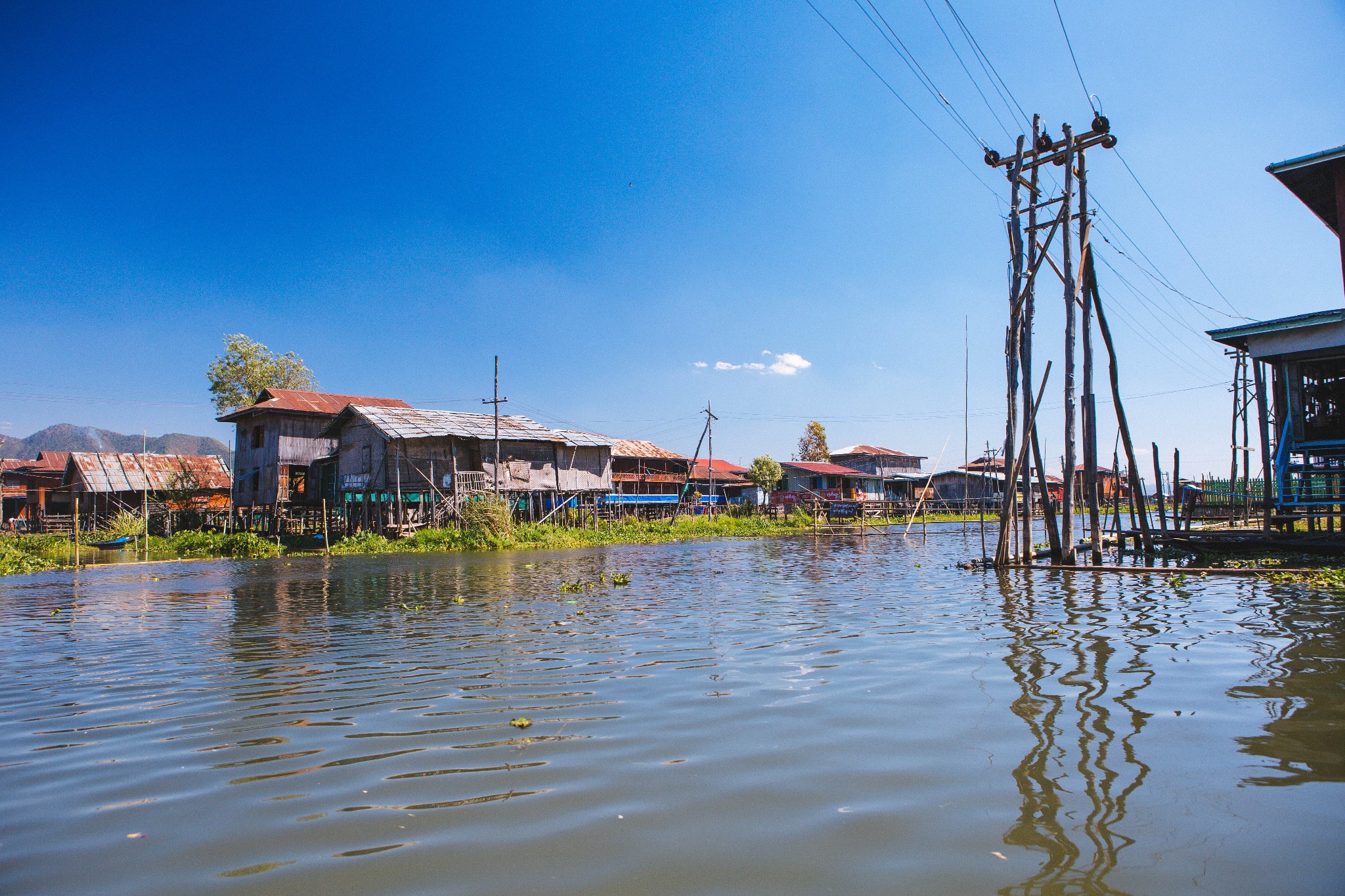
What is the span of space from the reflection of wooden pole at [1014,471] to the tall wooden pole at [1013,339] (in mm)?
32

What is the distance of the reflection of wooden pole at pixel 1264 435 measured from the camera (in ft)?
50.7

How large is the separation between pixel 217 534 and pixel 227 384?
20.7 m

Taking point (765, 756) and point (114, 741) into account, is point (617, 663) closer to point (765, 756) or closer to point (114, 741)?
point (765, 756)

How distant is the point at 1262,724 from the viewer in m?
4.42

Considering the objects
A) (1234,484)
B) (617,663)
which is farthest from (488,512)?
(1234,484)

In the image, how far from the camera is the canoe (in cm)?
2717

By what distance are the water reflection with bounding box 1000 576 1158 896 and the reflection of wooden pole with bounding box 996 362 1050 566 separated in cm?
507

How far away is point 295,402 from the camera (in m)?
37.1

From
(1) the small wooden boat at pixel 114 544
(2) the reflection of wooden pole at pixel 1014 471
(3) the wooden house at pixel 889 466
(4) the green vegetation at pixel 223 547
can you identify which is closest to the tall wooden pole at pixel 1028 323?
(2) the reflection of wooden pole at pixel 1014 471

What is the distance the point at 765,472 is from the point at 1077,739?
5080 centimetres

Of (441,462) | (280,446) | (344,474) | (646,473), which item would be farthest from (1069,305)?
(646,473)

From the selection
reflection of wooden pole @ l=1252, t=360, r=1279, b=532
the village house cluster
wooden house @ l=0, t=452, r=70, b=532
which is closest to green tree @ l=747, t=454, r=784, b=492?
the village house cluster

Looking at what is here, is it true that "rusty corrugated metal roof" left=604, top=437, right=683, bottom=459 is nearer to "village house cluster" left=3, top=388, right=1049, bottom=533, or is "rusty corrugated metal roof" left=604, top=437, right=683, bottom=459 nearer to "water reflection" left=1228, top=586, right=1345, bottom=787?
"village house cluster" left=3, top=388, right=1049, bottom=533

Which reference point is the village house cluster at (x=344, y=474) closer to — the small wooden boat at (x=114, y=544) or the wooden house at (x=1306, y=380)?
the small wooden boat at (x=114, y=544)
